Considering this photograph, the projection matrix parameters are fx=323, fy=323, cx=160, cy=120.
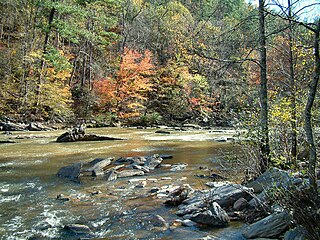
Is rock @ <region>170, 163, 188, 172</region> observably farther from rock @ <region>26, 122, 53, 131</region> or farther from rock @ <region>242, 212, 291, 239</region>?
rock @ <region>26, 122, 53, 131</region>

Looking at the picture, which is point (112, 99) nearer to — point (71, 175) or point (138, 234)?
point (71, 175)

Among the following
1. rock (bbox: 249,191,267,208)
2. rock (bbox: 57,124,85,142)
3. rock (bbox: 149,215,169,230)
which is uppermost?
rock (bbox: 57,124,85,142)

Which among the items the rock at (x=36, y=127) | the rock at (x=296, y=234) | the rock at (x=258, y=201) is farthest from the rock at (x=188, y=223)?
the rock at (x=36, y=127)

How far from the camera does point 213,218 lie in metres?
4.89

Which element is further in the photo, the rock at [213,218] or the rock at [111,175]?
the rock at [111,175]

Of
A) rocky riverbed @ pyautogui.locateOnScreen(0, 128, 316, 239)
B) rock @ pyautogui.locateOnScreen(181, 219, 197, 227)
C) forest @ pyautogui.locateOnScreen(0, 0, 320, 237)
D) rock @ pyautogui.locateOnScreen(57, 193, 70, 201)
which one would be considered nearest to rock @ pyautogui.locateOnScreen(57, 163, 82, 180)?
rocky riverbed @ pyautogui.locateOnScreen(0, 128, 316, 239)

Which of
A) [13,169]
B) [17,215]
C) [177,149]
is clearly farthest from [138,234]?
[177,149]

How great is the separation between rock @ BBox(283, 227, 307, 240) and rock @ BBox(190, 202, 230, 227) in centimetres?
126

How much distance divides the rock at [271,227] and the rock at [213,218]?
49 centimetres

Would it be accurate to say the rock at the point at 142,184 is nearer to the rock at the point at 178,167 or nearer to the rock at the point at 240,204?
the rock at the point at 178,167

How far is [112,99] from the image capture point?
31.8 metres

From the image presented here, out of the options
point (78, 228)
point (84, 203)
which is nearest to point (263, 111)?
point (84, 203)

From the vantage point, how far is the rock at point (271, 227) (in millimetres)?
4020

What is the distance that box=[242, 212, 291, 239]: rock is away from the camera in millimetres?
4020
